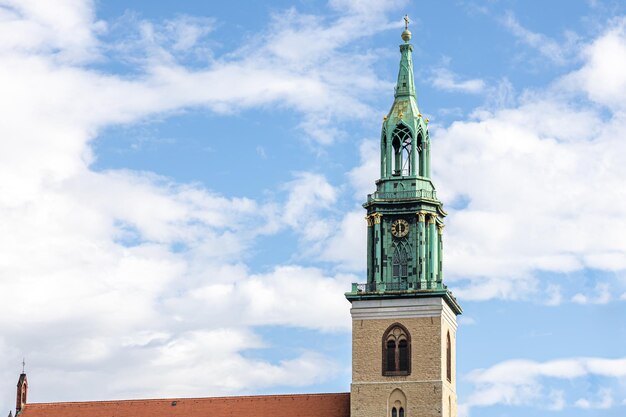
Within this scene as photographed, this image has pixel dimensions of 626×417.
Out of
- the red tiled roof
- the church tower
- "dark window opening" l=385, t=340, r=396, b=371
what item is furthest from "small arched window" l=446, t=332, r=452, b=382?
the red tiled roof

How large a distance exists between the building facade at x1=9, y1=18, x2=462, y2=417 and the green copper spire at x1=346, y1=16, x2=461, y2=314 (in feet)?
0.25

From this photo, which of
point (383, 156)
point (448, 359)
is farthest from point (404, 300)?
point (383, 156)

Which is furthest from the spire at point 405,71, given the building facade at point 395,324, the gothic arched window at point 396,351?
the gothic arched window at point 396,351

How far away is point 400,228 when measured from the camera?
119562 mm

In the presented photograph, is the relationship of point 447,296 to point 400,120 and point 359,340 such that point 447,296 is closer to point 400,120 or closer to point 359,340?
point 359,340

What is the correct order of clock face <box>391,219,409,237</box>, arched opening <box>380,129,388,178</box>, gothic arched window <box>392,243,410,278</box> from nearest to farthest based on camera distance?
1. gothic arched window <box>392,243,410,278</box>
2. clock face <box>391,219,409,237</box>
3. arched opening <box>380,129,388,178</box>

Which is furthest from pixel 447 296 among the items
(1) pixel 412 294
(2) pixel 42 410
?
(2) pixel 42 410

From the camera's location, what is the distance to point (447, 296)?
116812 mm

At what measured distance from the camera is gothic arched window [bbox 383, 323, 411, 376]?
115375 mm

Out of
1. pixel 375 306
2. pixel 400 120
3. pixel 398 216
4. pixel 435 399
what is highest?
pixel 400 120

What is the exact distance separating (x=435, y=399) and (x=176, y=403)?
68.5 feet

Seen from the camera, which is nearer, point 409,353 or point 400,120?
point 409,353

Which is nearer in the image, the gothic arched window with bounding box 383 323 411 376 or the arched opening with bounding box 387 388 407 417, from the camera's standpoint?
the arched opening with bounding box 387 388 407 417

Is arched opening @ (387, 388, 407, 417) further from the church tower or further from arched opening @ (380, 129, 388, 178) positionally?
arched opening @ (380, 129, 388, 178)
